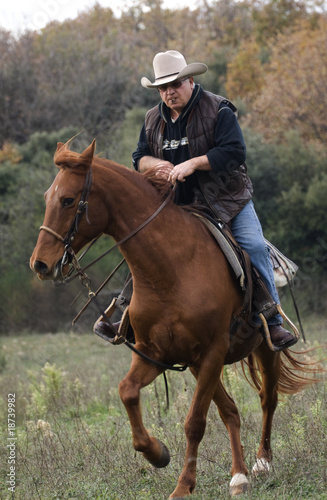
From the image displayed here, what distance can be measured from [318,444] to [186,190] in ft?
8.19

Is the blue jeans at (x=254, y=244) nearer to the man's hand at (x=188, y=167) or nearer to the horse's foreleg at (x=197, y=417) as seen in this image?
the man's hand at (x=188, y=167)

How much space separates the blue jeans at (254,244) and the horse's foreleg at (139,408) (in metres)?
1.24

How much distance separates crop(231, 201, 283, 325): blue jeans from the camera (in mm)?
6152

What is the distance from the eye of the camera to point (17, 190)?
3142cm

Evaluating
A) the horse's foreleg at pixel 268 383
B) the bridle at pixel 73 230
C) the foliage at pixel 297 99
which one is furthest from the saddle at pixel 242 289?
the foliage at pixel 297 99

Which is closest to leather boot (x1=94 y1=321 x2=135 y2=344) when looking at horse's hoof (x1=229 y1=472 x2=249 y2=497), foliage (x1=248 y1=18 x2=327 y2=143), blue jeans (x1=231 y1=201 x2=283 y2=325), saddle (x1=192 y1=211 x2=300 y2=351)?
saddle (x1=192 y1=211 x2=300 y2=351)

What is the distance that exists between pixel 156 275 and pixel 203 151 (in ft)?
4.45

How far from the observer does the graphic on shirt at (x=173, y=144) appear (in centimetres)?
613

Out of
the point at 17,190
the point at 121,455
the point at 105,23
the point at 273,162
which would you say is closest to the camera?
the point at 121,455

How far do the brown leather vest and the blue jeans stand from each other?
0.10 m

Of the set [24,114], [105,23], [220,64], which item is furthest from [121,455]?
[105,23]

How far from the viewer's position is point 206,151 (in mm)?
6078

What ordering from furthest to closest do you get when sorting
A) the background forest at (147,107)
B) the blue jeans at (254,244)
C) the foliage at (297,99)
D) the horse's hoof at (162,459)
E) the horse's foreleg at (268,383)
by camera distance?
the foliage at (297,99)
the background forest at (147,107)
the horse's foreleg at (268,383)
the blue jeans at (254,244)
the horse's hoof at (162,459)

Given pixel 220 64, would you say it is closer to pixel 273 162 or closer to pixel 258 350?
pixel 273 162
